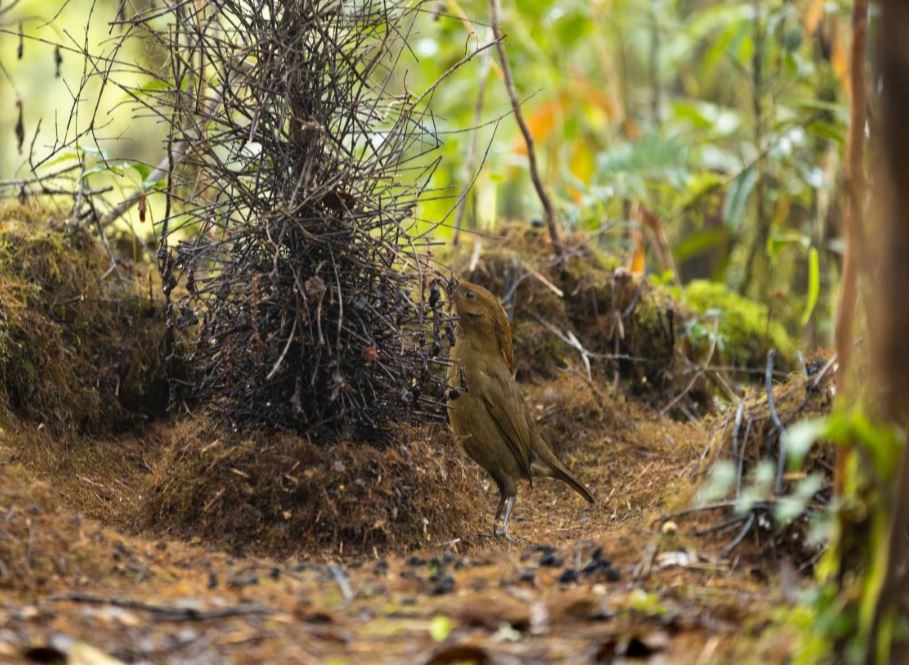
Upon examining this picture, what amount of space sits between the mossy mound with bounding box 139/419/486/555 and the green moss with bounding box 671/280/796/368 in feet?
9.51

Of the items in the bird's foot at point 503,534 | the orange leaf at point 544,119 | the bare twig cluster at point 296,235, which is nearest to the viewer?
the bare twig cluster at point 296,235

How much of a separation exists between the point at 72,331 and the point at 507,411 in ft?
6.86

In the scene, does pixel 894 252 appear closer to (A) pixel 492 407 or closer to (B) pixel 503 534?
(B) pixel 503 534

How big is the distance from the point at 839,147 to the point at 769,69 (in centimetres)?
228

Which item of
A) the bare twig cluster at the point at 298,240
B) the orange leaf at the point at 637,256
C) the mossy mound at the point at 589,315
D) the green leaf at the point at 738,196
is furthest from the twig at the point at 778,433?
the green leaf at the point at 738,196

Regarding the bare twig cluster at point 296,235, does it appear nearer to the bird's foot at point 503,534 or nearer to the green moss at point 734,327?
the bird's foot at point 503,534

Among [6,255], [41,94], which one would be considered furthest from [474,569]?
[41,94]

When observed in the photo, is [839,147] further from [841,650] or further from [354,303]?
[841,650]

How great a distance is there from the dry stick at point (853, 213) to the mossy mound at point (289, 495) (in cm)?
184

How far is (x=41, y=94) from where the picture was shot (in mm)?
14609

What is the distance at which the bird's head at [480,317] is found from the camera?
5.36 meters

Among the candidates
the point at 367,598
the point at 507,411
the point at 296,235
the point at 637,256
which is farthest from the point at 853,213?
the point at 637,256

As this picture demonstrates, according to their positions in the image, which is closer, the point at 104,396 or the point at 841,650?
the point at 841,650

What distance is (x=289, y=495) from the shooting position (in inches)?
163
